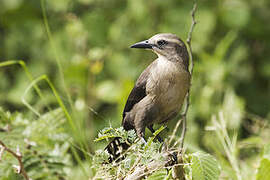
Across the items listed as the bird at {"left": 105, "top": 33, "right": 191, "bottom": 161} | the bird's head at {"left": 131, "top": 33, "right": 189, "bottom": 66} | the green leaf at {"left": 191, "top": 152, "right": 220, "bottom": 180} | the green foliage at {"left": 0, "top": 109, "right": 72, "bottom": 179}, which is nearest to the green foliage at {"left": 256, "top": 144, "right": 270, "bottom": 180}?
the green leaf at {"left": 191, "top": 152, "right": 220, "bottom": 180}

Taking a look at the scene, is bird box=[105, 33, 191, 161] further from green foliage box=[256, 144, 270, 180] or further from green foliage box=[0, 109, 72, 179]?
green foliage box=[256, 144, 270, 180]

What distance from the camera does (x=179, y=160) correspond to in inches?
94.4

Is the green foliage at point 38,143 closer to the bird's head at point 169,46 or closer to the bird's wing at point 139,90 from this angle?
the bird's wing at point 139,90

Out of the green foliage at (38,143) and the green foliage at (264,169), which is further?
the green foliage at (38,143)

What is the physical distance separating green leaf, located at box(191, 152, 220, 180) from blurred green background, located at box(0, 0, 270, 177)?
2.46 meters

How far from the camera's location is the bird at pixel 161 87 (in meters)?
2.92

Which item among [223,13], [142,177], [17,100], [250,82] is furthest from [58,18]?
[142,177]

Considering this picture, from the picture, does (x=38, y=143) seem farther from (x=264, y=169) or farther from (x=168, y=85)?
(x=264, y=169)

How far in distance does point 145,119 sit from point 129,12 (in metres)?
3.26

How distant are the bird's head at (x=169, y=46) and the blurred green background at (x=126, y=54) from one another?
159 centimetres

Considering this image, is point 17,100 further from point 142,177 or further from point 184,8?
point 142,177

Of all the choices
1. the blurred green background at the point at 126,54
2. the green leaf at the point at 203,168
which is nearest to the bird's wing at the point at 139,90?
the green leaf at the point at 203,168

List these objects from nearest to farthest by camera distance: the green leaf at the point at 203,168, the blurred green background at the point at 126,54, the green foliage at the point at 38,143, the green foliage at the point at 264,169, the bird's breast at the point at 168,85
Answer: the green leaf at the point at 203,168 → the green foliage at the point at 264,169 → the bird's breast at the point at 168,85 → the green foliage at the point at 38,143 → the blurred green background at the point at 126,54

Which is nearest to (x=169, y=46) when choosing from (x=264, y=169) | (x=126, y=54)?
(x=264, y=169)
